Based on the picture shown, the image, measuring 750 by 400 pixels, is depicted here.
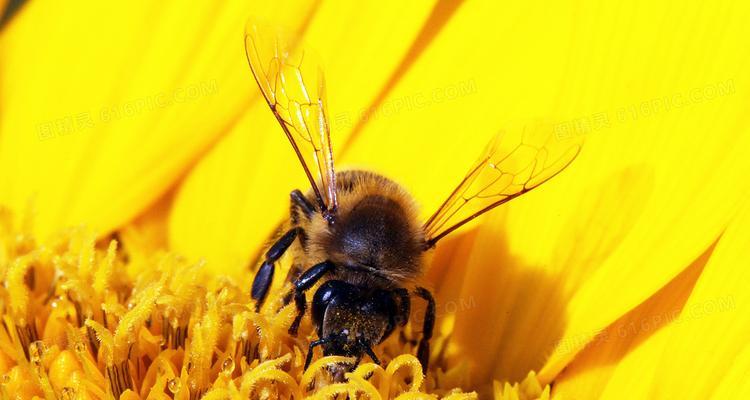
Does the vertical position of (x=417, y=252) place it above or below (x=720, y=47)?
below

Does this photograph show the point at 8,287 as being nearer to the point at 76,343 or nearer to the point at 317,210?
the point at 76,343

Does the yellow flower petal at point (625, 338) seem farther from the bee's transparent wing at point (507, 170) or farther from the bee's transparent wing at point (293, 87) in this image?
the bee's transparent wing at point (293, 87)

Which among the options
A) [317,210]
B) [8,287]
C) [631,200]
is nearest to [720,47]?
[631,200]

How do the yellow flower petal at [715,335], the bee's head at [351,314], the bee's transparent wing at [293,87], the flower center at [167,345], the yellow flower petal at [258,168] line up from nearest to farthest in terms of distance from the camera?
the bee's head at [351,314]
the yellow flower petal at [715,335]
the flower center at [167,345]
the bee's transparent wing at [293,87]
the yellow flower petal at [258,168]

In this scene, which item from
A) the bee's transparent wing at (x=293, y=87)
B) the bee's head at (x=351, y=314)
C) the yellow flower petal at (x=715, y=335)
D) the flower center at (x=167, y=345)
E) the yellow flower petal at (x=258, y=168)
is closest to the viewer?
the bee's head at (x=351, y=314)

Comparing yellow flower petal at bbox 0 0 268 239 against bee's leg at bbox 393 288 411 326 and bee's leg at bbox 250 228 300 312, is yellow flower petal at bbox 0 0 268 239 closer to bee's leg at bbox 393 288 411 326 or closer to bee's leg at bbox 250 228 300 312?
bee's leg at bbox 250 228 300 312

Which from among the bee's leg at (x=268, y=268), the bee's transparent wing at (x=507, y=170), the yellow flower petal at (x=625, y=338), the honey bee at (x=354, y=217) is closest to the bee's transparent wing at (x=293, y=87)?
the honey bee at (x=354, y=217)
